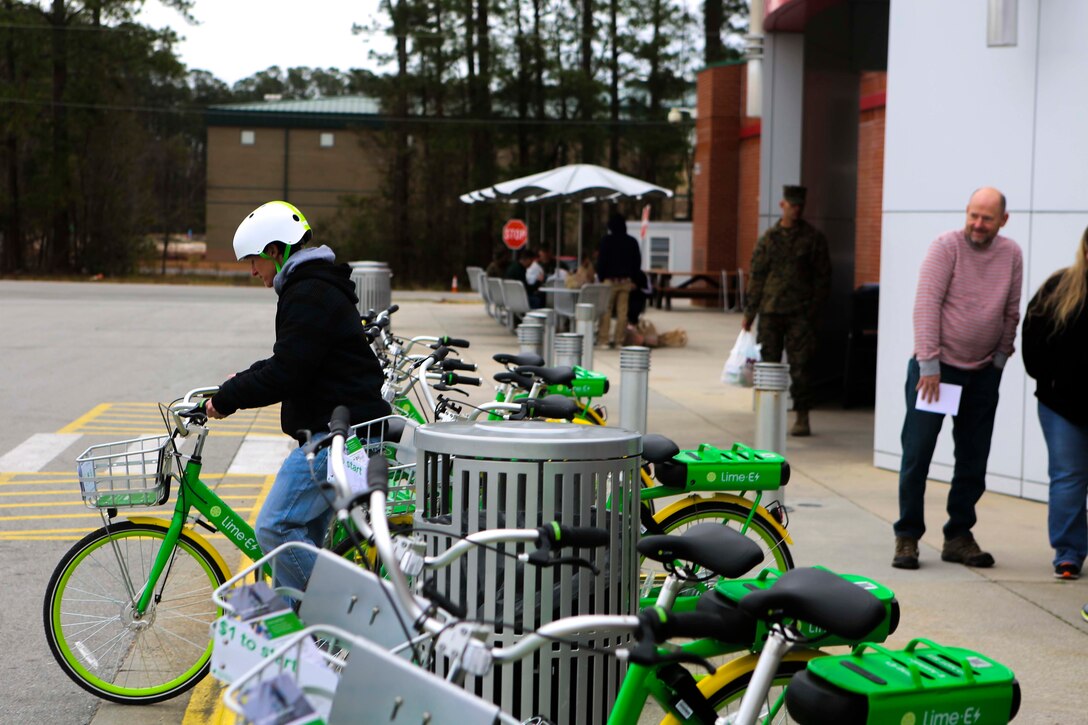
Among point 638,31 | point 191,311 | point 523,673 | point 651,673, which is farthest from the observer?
point 638,31

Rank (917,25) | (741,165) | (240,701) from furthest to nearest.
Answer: (741,165) < (917,25) < (240,701)

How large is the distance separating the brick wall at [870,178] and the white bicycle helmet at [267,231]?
21558mm

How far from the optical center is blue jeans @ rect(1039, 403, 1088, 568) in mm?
6719

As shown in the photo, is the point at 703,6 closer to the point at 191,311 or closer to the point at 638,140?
the point at 638,140

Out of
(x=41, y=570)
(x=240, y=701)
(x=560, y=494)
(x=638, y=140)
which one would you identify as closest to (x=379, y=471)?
(x=240, y=701)

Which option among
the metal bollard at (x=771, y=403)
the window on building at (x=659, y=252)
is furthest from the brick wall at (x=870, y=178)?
the metal bollard at (x=771, y=403)

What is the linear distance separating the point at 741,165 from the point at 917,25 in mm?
26588

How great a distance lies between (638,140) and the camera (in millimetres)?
53156

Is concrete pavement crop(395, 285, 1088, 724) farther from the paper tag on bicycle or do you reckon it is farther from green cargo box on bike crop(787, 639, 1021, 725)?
the paper tag on bicycle

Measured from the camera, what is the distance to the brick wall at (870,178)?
2553cm

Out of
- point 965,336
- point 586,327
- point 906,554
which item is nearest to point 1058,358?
A: point 965,336

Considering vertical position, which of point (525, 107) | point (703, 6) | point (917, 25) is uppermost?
point (703, 6)

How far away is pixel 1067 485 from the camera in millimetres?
6738

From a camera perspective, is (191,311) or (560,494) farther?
(191,311)
